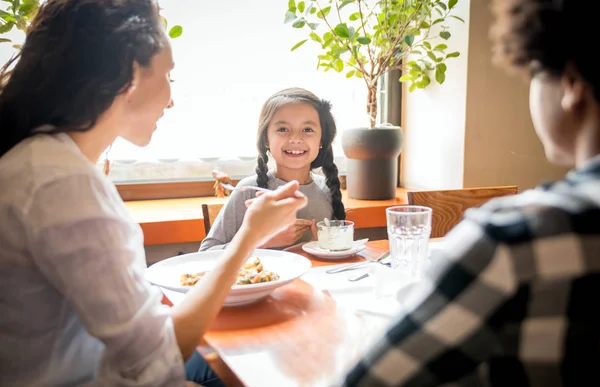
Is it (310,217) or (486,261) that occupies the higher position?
(486,261)

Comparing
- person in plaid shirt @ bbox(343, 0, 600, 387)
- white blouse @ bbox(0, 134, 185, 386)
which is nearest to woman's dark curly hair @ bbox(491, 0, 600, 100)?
person in plaid shirt @ bbox(343, 0, 600, 387)

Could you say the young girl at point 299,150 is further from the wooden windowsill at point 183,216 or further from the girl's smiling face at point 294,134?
the wooden windowsill at point 183,216

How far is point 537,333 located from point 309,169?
1604mm

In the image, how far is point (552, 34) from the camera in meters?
0.45

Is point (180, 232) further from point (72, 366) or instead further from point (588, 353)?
point (588, 353)

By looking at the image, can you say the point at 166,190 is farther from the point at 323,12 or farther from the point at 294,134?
the point at 323,12

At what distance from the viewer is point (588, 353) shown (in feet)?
1.42

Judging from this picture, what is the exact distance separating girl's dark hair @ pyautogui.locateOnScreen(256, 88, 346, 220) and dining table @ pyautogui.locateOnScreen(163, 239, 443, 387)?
2.43 ft

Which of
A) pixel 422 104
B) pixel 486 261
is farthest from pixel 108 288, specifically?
pixel 422 104

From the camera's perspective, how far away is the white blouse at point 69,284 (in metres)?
0.72

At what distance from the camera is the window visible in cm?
230

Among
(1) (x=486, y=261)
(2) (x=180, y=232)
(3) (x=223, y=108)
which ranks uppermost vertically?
(3) (x=223, y=108)

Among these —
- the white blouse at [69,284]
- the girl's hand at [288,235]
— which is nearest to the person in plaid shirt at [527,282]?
the white blouse at [69,284]

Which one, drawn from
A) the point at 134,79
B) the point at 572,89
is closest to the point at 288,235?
the point at 134,79
